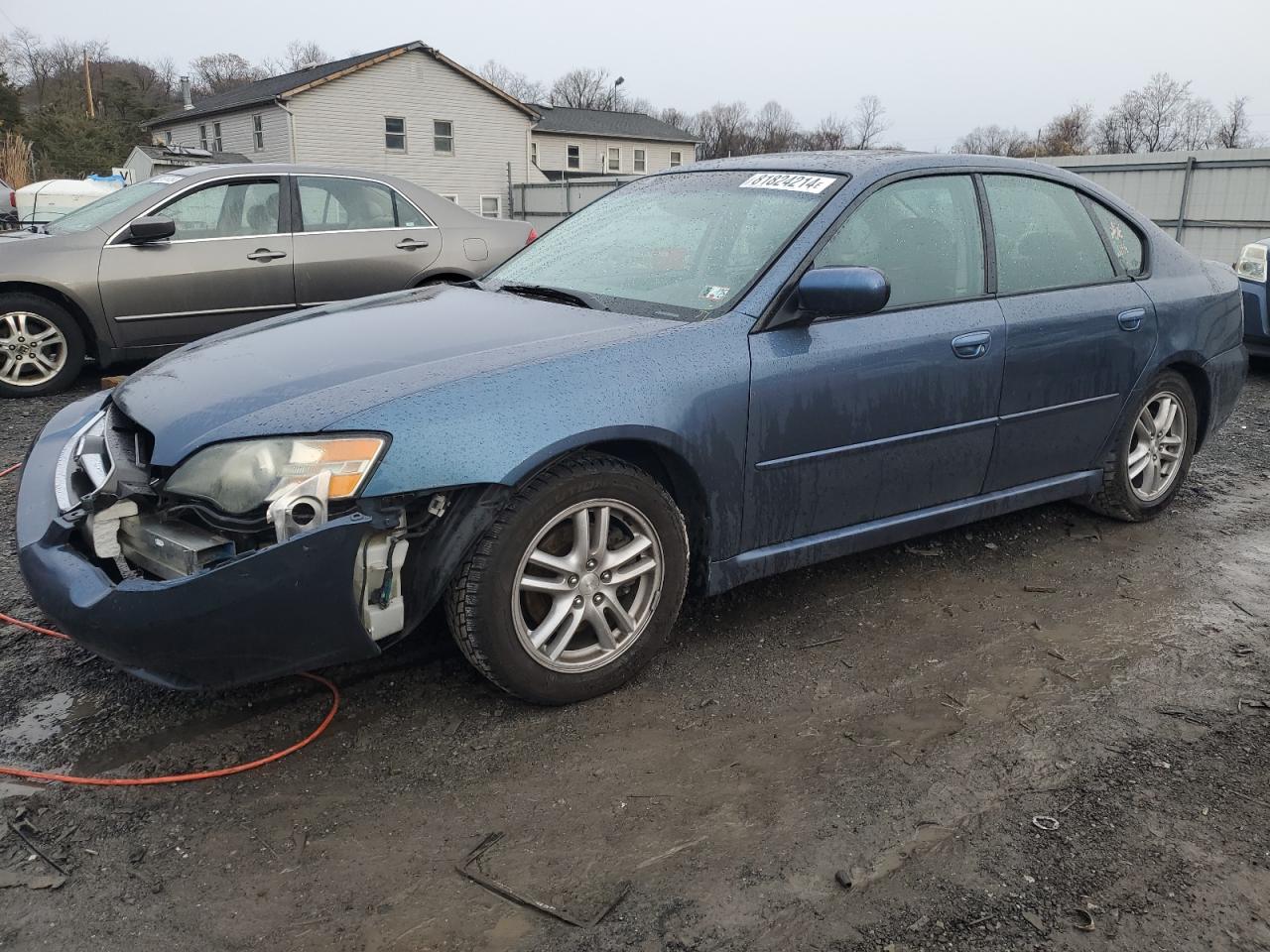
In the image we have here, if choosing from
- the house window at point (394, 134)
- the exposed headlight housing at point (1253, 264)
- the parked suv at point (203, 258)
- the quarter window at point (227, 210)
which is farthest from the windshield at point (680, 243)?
the house window at point (394, 134)

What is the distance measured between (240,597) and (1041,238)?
133 inches

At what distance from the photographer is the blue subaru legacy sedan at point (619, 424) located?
260cm

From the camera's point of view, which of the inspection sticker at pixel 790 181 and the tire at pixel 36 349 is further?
the tire at pixel 36 349

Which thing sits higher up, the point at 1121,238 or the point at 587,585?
the point at 1121,238

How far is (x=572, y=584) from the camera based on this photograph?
297 cm

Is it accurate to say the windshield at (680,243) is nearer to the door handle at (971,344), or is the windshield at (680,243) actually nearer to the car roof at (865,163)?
the car roof at (865,163)

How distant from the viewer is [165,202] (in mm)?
7422

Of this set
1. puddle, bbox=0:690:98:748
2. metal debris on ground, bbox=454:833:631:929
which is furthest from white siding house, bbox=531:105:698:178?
metal debris on ground, bbox=454:833:631:929

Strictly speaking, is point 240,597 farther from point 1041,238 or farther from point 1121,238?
point 1121,238

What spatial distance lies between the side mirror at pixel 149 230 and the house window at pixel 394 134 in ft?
108

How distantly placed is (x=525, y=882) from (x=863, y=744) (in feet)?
3.59

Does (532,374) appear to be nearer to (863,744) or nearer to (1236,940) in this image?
(863,744)

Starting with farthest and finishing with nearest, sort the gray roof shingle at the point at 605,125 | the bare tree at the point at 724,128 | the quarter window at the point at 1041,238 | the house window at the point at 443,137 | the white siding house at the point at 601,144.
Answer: the bare tree at the point at 724,128
the gray roof shingle at the point at 605,125
the white siding house at the point at 601,144
the house window at the point at 443,137
the quarter window at the point at 1041,238

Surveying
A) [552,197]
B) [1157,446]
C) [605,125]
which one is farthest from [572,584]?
[605,125]
